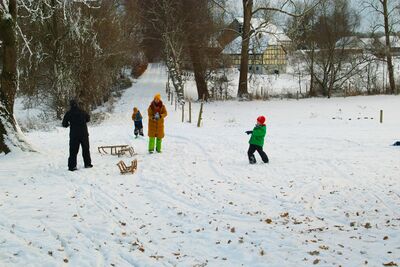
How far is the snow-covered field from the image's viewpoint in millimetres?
6574

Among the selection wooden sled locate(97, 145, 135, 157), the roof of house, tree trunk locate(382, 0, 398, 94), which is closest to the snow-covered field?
wooden sled locate(97, 145, 135, 157)

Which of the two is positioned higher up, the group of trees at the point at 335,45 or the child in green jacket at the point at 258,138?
the group of trees at the point at 335,45

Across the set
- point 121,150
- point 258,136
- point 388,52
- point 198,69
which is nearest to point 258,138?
point 258,136

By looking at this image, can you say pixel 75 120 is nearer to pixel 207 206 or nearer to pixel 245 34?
pixel 207 206

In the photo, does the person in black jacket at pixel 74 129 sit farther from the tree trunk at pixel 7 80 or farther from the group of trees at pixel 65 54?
the group of trees at pixel 65 54

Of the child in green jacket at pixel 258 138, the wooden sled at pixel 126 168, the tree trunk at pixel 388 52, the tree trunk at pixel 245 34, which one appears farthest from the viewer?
the tree trunk at pixel 388 52

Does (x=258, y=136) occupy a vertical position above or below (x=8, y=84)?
below

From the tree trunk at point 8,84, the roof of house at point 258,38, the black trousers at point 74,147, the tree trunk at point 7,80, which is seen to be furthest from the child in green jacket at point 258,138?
the roof of house at point 258,38

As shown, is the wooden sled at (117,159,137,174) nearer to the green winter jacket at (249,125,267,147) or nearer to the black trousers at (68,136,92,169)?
the black trousers at (68,136,92,169)

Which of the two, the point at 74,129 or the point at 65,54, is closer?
the point at 74,129

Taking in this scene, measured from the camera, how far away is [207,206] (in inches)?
360

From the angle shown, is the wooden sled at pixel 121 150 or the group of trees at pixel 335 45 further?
the group of trees at pixel 335 45

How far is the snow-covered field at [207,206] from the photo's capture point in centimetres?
657

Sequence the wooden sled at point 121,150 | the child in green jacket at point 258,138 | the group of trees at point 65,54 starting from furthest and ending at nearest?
the group of trees at point 65,54 → the wooden sled at point 121,150 → the child in green jacket at point 258,138
